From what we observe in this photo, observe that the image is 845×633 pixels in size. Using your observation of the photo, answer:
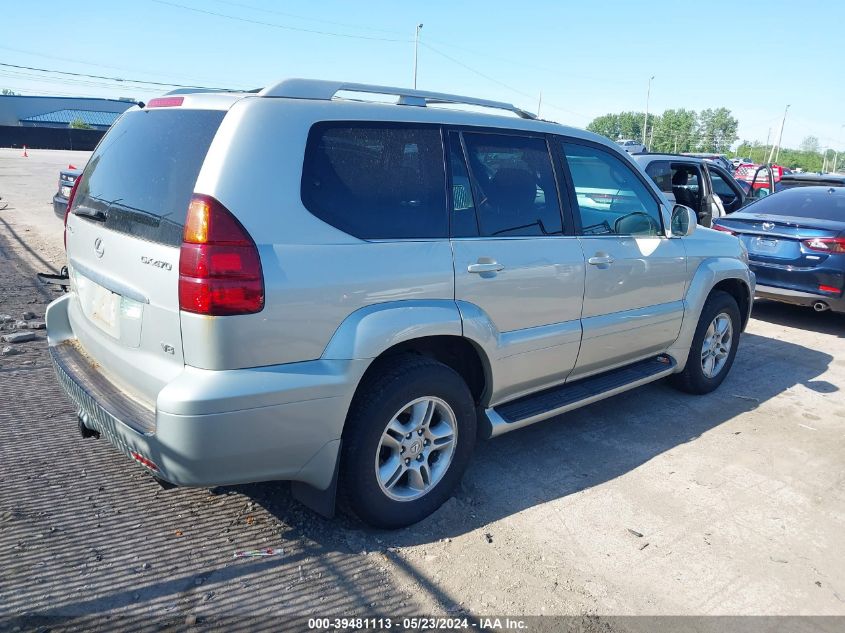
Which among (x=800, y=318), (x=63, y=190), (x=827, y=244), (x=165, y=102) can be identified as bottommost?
(x=800, y=318)

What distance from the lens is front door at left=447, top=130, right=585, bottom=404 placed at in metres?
3.24

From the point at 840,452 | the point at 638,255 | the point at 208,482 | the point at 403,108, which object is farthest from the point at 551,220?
the point at 840,452

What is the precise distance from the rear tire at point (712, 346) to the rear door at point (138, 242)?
3.88 metres

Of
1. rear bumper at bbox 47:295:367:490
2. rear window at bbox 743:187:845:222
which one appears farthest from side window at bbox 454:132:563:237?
rear window at bbox 743:187:845:222

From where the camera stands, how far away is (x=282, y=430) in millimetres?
2604

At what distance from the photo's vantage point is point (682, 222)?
14.6 feet

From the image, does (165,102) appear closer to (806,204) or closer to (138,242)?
(138,242)

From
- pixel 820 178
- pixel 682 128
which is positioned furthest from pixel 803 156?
pixel 820 178

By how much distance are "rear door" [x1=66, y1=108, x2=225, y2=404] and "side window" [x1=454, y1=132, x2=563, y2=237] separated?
1.37m

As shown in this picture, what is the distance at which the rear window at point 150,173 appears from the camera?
2607 millimetres

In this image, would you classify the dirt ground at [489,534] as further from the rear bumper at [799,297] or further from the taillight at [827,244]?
the taillight at [827,244]

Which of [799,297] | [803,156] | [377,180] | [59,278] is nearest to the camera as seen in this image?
[377,180]

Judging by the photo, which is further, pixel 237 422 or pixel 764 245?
pixel 764 245

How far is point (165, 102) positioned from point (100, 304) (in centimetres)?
100
